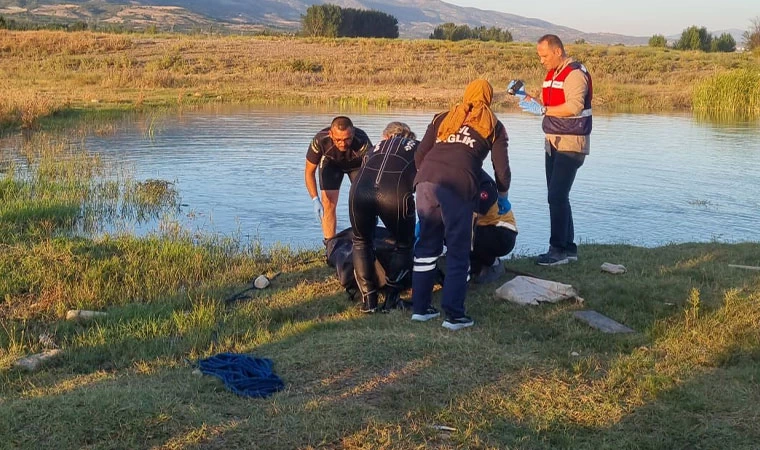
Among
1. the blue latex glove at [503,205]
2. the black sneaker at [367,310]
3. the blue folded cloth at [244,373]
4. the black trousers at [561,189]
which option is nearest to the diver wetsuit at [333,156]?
the blue latex glove at [503,205]

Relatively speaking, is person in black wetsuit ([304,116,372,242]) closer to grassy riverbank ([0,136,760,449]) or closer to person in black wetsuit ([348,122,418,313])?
grassy riverbank ([0,136,760,449])

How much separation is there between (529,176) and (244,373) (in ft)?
31.4

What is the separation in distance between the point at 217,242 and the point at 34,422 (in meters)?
4.99

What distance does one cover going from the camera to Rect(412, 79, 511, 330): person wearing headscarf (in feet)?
19.9

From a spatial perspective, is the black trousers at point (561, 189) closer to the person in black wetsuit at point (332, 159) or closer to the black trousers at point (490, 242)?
the black trousers at point (490, 242)

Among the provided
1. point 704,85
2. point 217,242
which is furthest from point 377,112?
point 217,242

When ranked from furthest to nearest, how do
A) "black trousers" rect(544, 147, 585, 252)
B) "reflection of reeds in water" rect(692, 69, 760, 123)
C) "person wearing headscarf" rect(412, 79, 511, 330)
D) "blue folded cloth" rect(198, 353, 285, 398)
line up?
"reflection of reeds in water" rect(692, 69, 760, 123) < "black trousers" rect(544, 147, 585, 252) < "person wearing headscarf" rect(412, 79, 511, 330) < "blue folded cloth" rect(198, 353, 285, 398)

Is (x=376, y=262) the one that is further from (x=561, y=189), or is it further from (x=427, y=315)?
(x=561, y=189)

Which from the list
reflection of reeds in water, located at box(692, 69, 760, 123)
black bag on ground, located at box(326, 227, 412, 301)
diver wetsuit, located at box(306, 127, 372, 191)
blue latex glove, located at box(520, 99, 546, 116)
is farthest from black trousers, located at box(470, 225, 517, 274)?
reflection of reeds in water, located at box(692, 69, 760, 123)

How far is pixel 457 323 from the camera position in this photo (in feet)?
20.2

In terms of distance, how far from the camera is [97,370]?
18.3ft

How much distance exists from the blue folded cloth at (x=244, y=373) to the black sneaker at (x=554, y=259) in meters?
3.66

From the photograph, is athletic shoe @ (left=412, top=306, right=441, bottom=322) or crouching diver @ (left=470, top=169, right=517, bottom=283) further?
crouching diver @ (left=470, top=169, right=517, bottom=283)

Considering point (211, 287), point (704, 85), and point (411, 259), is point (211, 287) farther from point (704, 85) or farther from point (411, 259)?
point (704, 85)
